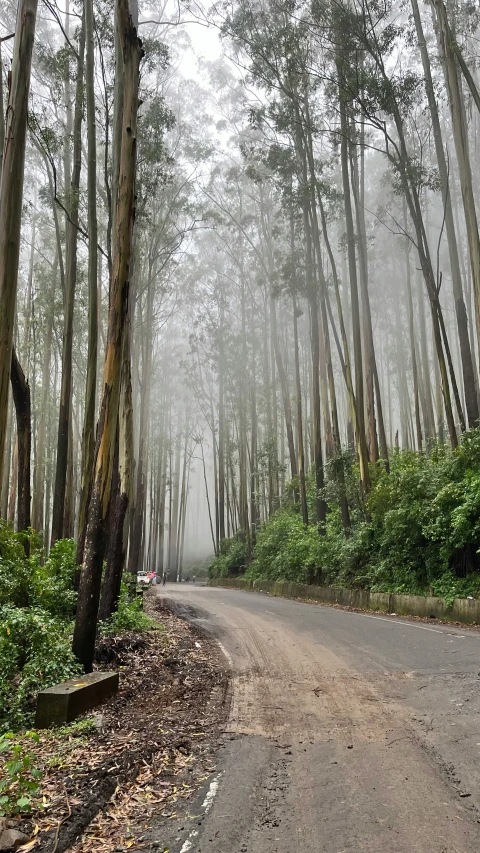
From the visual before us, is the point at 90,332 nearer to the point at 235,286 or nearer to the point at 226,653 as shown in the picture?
the point at 226,653

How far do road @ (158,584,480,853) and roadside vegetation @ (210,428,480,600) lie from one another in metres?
3.32

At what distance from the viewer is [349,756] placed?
355cm

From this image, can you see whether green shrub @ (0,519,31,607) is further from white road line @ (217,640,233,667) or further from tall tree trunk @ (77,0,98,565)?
white road line @ (217,640,233,667)

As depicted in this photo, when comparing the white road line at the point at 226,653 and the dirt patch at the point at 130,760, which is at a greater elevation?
the white road line at the point at 226,653

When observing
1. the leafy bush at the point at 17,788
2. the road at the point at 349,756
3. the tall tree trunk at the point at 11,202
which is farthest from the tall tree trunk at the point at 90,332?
the leafy bush at the point at 17,788

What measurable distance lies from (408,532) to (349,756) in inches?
346

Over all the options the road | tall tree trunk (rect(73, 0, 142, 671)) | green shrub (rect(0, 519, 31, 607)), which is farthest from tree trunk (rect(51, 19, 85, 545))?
the road

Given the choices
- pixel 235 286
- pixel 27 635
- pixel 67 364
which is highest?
pixel 235 286

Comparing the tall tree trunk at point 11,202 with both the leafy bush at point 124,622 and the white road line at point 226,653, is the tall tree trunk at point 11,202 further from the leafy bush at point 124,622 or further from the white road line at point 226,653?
the white road line at point 226,653

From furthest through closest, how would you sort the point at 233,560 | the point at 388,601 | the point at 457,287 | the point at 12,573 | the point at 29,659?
1. the point at 233,560
2. the point at 457,287
3. the point at 388,601
4. the point at 12,573
5. the point at 29,659

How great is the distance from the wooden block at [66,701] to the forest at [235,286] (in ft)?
1.06

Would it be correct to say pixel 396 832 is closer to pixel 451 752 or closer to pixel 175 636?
pixel 451 752

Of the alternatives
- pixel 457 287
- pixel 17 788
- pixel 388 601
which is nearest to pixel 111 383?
pixel 17 788

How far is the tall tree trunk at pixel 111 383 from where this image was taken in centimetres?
577
